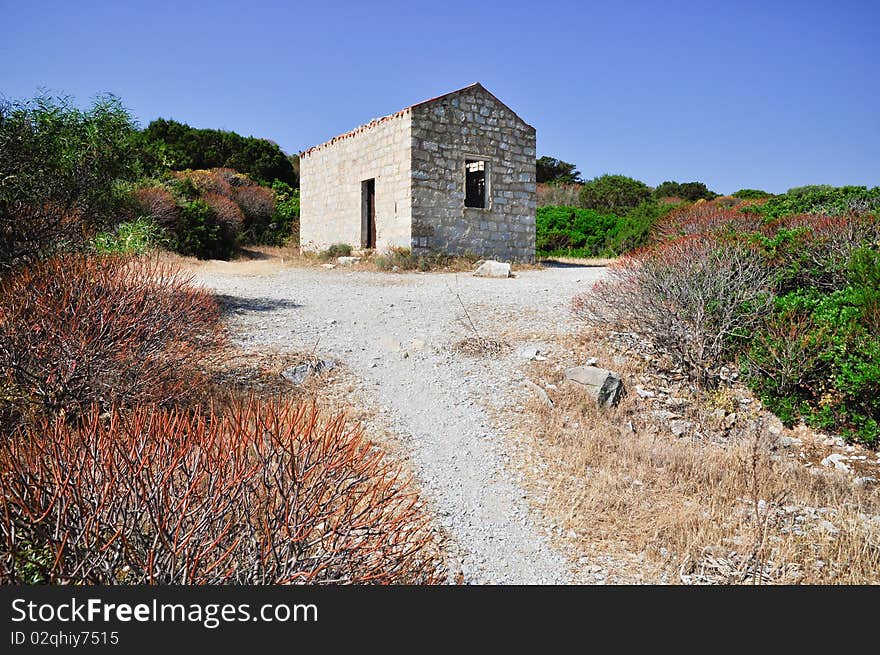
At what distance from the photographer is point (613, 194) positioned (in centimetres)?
2744

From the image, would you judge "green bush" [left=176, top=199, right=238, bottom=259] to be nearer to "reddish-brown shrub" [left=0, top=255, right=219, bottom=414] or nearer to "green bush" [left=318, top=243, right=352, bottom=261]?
"green bush" [left=318, top=243, right=352, bottom=261]

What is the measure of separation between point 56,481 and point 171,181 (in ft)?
49.6

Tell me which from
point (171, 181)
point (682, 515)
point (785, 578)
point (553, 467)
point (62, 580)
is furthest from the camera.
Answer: point (171, 181)

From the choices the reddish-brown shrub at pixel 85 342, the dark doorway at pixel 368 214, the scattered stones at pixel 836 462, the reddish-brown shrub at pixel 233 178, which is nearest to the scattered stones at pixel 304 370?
the reddish-brown shrub at pixel 85 342

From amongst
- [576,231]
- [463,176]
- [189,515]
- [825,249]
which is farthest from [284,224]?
[189,515]

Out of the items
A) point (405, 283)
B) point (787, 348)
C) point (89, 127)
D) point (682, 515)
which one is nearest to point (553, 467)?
point (682, 515)

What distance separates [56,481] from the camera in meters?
2.01

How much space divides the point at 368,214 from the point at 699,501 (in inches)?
442

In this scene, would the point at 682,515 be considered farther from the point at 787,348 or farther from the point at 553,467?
the point at 787,348

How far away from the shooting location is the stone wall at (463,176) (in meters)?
12.5

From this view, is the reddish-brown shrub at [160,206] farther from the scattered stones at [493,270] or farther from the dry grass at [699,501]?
the dry grass at [699,501]

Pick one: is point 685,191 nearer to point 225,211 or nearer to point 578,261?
point 578,261

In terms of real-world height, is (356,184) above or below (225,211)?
above

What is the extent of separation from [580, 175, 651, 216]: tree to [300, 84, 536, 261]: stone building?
13.8 meters
